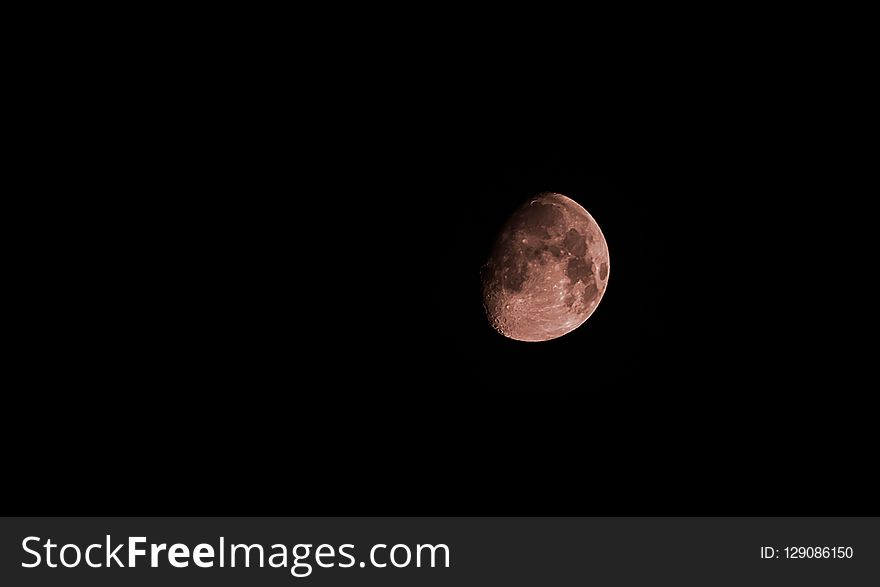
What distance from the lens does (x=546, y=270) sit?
2.85 metres

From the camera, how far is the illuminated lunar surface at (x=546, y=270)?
2865 millimetres

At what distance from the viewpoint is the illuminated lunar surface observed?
9.40ft

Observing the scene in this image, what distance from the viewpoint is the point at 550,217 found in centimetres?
289

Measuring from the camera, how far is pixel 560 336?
3062 millimetres
